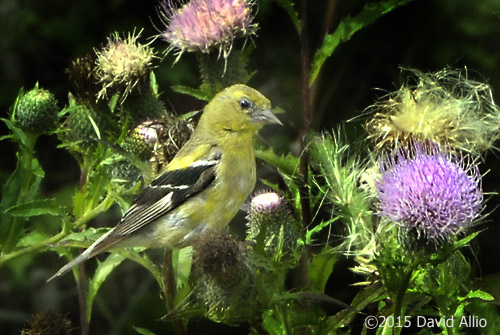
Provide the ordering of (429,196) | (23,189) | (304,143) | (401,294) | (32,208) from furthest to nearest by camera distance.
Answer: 1. (23,189)
2. (304,143)
3. (32,208)
4. (429,196)
5. (401,294)

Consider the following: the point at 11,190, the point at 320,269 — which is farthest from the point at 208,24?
the point at 320,269

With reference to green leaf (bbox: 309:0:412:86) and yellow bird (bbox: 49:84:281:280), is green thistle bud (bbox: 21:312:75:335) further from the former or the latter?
green leaf (bbox: 309:0:412:86)

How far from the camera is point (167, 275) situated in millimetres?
2604

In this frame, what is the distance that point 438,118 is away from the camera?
2639mm

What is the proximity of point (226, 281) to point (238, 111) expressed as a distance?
76cm

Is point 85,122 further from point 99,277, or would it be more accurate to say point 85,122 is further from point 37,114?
point 99,277

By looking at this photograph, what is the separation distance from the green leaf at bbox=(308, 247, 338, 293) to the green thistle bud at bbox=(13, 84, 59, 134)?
985mm

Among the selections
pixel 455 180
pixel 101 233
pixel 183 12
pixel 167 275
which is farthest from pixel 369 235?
pixel 183 12

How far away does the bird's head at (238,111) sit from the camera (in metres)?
2.83

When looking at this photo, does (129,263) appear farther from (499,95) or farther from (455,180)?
(455,180)

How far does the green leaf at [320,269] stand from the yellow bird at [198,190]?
390 mm

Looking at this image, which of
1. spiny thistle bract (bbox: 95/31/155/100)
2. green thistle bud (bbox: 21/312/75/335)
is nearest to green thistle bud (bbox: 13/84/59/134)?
spiny thistle bract (bbox: 95/31/155/100)

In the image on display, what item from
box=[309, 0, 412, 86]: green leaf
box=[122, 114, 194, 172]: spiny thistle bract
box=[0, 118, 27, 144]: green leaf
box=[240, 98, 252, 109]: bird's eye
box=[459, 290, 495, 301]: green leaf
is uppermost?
box=[309, 0, 412, 86]: green leaf

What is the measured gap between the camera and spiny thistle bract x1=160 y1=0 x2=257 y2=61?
117 inches
